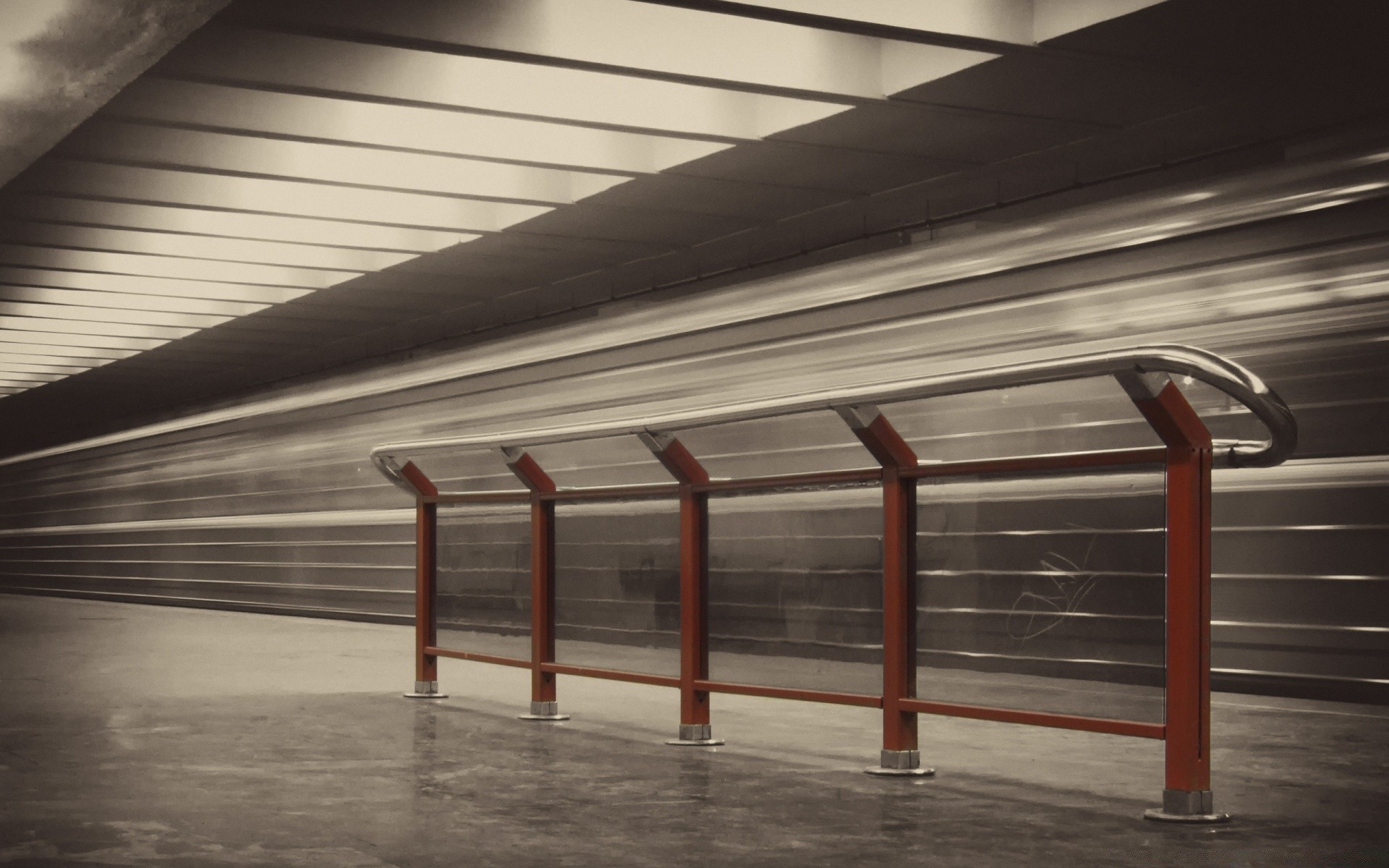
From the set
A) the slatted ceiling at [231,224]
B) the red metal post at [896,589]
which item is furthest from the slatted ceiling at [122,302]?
the red metal post at [896,589]

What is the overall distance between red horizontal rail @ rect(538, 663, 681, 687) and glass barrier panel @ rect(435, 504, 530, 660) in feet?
1.27

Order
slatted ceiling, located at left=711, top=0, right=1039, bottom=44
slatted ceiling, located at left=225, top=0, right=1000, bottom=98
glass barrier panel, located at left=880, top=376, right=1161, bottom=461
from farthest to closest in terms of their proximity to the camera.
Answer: glass barrier panel, located at left=880, top=376, right=1161, bottom=461 < slatted ceiling, located at left=225, top=0, right=1000, bottom=98 < slatted ceiling, located at left=711, top=0, right=1039, bottom=44

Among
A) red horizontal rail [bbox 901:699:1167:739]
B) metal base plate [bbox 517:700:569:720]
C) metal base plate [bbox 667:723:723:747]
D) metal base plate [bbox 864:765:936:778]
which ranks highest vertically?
red horizontal rail [bbox 901:699:1167:739]

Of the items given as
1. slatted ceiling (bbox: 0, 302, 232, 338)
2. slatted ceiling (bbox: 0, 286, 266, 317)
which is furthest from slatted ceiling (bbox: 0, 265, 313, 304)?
slatted ceiling (bbox: 0, 302, 232, 338)

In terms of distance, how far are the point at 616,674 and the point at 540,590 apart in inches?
31.3

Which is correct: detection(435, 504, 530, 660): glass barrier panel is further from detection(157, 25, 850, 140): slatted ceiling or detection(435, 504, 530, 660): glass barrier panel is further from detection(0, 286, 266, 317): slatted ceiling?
detection(0, 286, 266, 317): slatted ceiling

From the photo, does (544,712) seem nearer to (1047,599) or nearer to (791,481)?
(791,481)

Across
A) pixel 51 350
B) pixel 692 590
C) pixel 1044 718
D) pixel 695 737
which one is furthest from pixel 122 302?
pixel 1044 718

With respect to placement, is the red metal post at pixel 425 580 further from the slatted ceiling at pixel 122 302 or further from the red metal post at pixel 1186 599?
the slatted ceiling at pixel 122 302

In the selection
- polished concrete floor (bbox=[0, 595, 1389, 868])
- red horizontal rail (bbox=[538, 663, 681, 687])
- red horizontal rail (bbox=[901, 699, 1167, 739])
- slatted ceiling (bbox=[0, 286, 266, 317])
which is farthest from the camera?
slatted ceiling (bbox=[0, 286, 266, 317])

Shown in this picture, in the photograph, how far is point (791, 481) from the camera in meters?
6.69

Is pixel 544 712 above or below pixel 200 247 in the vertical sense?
below

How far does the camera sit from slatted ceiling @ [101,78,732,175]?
361 inches

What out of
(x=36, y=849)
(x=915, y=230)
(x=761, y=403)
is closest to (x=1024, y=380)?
(x=761, y=403)
